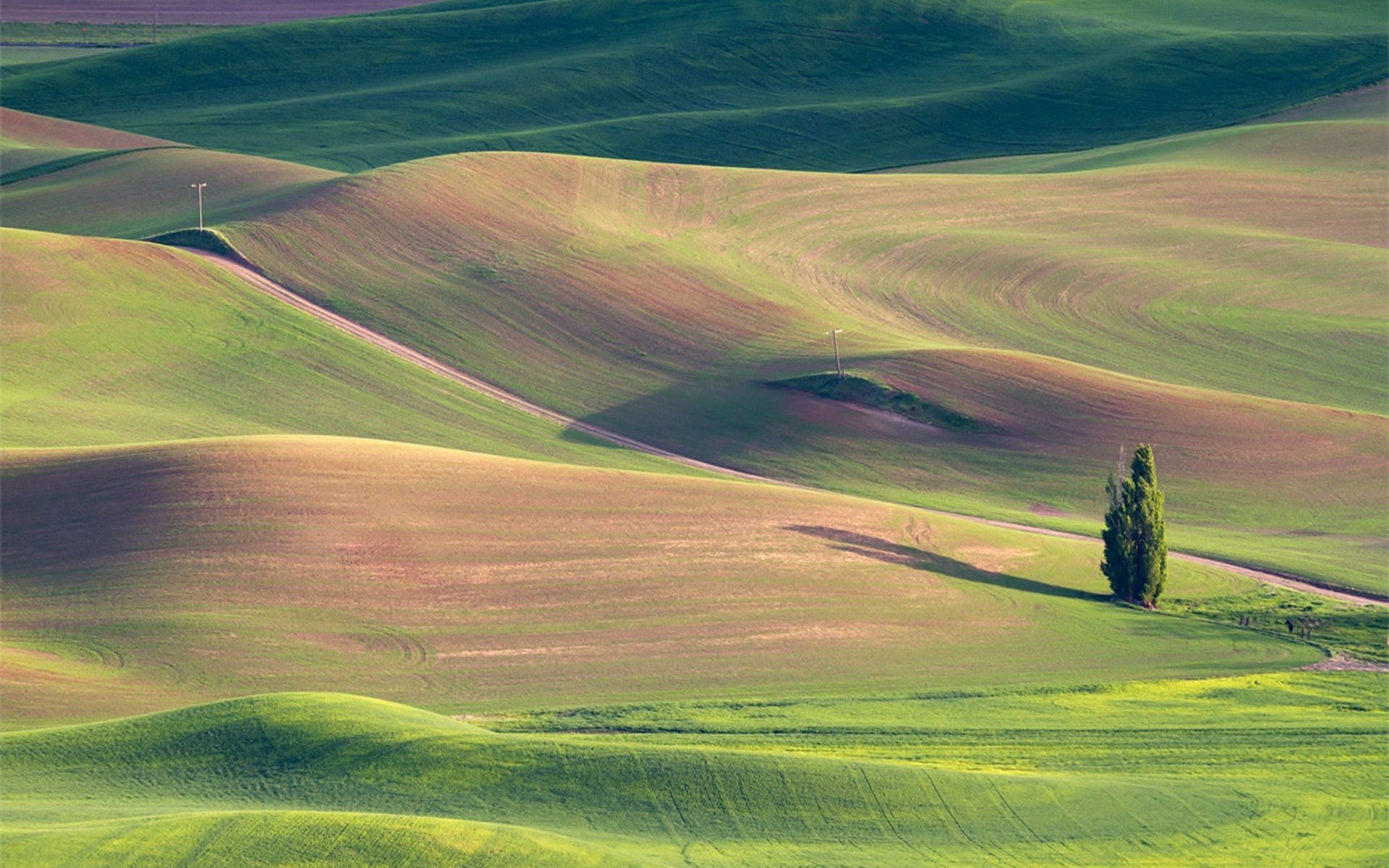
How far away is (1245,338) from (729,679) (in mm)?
35678

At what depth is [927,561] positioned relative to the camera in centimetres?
4297

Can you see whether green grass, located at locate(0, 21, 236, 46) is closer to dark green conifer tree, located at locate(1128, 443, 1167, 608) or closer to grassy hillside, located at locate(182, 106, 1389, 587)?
grassy hillside, located at locate(182, 106, 1389, 587)

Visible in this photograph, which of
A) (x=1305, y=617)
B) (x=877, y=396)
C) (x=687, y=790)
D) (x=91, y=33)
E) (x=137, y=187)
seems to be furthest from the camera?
(x=91, y=33)

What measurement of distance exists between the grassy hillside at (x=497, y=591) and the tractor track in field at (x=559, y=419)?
169cm

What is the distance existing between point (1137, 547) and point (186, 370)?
108 ft

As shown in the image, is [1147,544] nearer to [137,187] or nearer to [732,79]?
[137,187]

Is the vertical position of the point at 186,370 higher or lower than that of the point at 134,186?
lower

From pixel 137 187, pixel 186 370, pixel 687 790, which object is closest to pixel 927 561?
pixel 687 790

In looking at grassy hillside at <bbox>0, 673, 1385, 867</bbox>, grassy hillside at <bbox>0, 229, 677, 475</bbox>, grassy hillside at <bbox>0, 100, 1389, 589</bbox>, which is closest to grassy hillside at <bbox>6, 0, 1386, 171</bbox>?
grassy hillside at <bbox>0, 100, 1389, 589</bbox>

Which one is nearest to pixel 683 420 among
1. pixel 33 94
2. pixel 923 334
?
pixel 923 334

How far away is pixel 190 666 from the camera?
35.1 meters

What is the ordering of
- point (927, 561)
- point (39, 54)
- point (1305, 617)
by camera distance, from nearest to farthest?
1. point (1305, 617)
2. point (927, 561)
3. point (39, 54)

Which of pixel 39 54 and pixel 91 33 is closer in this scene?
pixel 39 54

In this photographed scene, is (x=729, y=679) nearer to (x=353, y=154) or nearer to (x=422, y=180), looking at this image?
(x=422, y=180)
